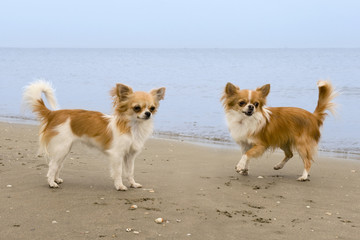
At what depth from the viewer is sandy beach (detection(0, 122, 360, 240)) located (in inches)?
158

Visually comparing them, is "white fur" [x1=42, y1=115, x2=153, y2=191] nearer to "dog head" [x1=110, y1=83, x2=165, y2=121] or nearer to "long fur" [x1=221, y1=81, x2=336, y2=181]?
"dog head" [x1=110, y1=83, x2=165, y2=121]

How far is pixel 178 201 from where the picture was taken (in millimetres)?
4941

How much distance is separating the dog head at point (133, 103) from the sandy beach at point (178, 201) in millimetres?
709

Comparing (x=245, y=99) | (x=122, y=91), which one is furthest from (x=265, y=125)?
(x=122, y=91)

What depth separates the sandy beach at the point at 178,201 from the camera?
4.02 m

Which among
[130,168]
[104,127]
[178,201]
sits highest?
[104,127]

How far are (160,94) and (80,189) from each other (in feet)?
4.59

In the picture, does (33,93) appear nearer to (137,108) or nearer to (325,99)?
(137,108)

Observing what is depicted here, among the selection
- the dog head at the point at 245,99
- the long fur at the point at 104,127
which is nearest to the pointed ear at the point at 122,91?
the long fur at the point at 104,127

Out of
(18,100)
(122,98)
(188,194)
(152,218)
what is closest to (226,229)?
(152,218)

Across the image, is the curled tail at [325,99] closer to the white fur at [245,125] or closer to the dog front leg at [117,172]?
the white fur at [245,125]

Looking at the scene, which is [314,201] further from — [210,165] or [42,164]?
[42,164]

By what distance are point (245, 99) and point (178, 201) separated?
2006mm

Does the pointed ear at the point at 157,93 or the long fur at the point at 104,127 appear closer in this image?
the long fur at the point at 104,127
